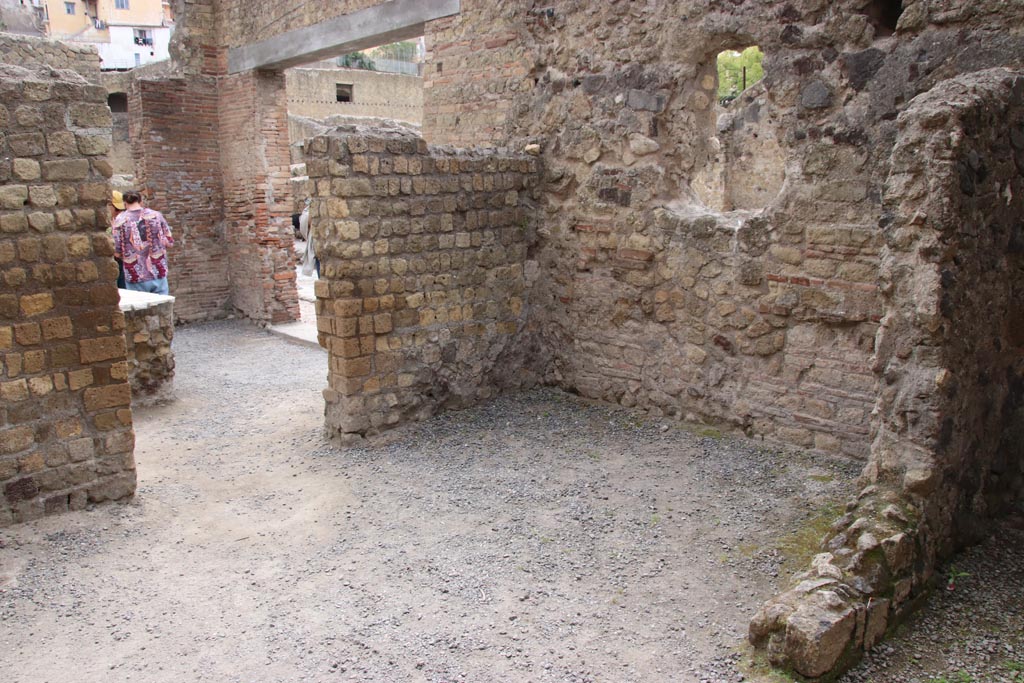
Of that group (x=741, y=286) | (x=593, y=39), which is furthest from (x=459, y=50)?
(x=741, y=286)

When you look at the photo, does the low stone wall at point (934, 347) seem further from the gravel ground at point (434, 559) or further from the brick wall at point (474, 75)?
the brick wall at point (474, 75)

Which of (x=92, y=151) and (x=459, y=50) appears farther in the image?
(x=459, y=50)

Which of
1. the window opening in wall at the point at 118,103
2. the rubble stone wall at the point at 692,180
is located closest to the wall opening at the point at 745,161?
the rubble stone wall at the point at 692,180

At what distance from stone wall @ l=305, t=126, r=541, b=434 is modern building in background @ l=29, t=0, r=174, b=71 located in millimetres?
37311

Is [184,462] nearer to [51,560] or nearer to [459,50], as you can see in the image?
[51,560]

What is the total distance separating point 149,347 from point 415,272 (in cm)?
268

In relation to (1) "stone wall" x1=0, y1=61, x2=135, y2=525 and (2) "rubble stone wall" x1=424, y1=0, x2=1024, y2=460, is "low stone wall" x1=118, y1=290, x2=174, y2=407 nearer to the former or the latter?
(1) "stone wall" x1=0, y1=61, x2=135, y2=525

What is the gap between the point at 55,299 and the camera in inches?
171

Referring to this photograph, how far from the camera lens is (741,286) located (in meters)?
5.29

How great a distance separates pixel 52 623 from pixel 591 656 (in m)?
2.32

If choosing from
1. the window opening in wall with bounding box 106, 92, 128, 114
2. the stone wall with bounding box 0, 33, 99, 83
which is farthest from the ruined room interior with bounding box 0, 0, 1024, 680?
the window opening in wall with bounding box 106, 92, 128, 114

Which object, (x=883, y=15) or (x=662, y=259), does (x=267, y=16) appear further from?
(x=883, y=15)

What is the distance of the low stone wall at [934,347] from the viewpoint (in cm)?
326

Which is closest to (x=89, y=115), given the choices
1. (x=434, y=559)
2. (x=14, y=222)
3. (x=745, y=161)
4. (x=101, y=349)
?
(x=14, y=222)
